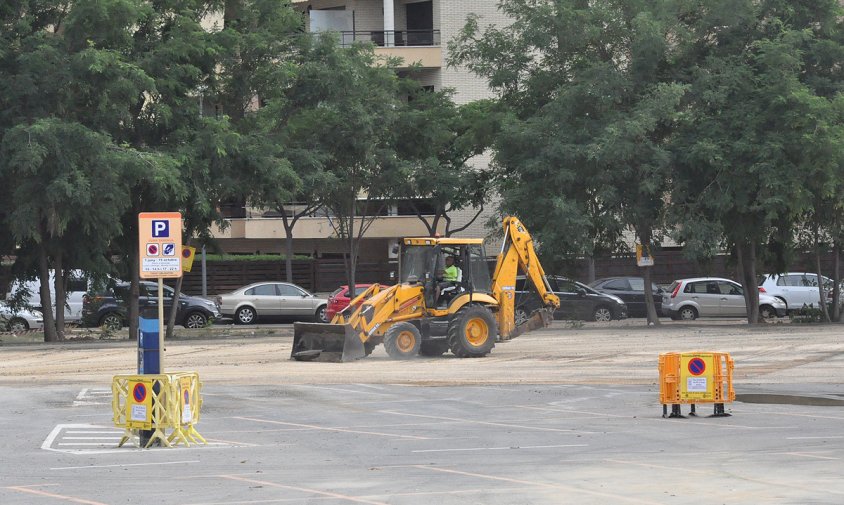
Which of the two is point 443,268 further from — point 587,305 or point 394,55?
point 394,55

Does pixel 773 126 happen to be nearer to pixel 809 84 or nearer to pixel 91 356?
pixel 809 84

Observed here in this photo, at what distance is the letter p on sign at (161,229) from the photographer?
48.6 feet

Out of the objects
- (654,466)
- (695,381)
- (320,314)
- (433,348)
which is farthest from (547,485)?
(320,314)

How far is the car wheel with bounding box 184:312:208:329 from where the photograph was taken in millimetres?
42344

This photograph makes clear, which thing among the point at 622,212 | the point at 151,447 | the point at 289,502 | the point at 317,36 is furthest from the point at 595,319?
the point at 289,502

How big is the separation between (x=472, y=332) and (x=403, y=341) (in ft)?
4.74

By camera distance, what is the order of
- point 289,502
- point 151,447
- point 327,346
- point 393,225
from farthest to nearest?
point 393,225, point 327,346, point 151,447, point 289,502

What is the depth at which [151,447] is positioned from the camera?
14.2 m

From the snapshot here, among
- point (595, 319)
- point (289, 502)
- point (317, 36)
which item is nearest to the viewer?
point (289, 502)

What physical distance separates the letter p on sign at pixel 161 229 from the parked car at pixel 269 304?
28.9 meters

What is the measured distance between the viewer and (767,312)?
42.8 meters

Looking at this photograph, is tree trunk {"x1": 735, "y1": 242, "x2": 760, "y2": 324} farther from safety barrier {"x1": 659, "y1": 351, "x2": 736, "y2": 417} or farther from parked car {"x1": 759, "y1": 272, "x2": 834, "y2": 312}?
safety barrier {"x1": 659, "y1": 351, "x2": 736, "y2": 417}

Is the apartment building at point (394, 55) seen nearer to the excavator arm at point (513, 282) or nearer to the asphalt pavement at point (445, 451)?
the excavator arm at point (513, 282)

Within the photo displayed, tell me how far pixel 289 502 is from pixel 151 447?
415 centimetres
